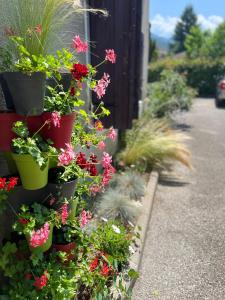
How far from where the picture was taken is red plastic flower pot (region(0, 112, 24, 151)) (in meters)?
1.95

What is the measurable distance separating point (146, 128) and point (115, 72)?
2.01 metres

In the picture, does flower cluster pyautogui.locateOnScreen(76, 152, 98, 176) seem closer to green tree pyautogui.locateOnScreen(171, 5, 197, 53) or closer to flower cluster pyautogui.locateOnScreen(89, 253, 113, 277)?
flower cluster pyautogui.locateOnScreen(89, 253, 113, 277)

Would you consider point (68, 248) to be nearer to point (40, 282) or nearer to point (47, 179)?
point (40, 282)

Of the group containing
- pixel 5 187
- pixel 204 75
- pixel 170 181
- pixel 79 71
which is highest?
pixel 79 71

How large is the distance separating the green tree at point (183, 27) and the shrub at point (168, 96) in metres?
69.0

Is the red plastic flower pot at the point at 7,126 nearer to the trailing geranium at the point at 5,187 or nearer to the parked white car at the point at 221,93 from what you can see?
the trailing geranium at the point at 5,187

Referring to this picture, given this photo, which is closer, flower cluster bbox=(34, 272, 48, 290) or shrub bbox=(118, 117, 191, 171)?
flower cluster bbox=(34, 272, 48, 290)

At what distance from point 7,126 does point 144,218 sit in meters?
2.62

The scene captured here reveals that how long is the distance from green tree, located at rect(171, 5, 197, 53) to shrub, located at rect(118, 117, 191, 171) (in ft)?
240

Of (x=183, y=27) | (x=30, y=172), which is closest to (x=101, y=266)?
(x=30, y=172)

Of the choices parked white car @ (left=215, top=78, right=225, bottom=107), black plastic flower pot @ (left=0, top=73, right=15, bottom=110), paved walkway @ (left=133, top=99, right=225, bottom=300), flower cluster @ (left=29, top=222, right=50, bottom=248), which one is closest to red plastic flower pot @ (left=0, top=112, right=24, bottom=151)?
black plastic flower pot @ (left=0, top=73, right=15, bottom=110)

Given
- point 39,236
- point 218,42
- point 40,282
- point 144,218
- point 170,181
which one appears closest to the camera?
point 39,236

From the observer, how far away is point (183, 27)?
3004 inches

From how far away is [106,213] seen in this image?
395cm
